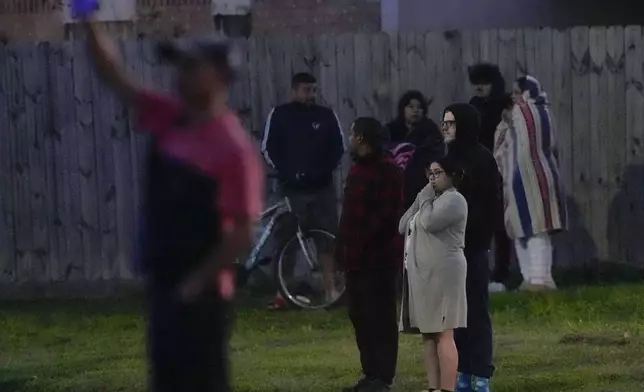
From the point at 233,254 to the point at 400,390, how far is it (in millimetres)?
4226

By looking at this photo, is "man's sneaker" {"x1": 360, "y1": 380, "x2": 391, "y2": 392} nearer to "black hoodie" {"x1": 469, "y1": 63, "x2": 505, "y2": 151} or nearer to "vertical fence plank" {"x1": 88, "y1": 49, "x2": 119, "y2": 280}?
"black hoodie" {"x1": 469, "y1": 63, "x2": 505, "y2": 151}

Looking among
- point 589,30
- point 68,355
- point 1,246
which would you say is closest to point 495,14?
point 589,30

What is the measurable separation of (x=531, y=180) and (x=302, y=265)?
7.15 ft

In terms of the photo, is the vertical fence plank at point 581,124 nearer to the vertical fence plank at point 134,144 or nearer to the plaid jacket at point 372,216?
the vertical fence plank at point 134,144

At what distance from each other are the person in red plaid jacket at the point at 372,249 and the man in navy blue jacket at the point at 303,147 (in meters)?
3.67

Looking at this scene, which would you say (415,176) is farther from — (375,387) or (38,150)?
(38,150)

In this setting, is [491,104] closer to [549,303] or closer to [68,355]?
[549,303]

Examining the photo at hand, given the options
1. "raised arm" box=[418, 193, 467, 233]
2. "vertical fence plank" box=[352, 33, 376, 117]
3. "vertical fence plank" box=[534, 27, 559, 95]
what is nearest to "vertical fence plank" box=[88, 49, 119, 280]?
"vertical fence plank" box=[352, 33, 376, 117]

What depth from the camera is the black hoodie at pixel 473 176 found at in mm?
8688

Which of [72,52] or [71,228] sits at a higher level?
[72,52]

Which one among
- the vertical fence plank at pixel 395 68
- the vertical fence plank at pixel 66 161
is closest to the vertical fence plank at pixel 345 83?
the vertical fence plank at pixel 395 68

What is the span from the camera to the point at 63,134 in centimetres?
1412

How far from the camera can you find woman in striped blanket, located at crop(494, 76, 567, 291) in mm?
12781

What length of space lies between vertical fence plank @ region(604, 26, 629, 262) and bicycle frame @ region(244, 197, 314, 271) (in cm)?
310
